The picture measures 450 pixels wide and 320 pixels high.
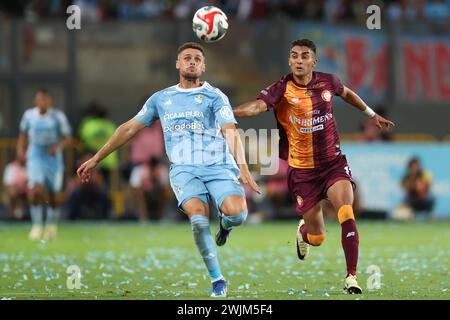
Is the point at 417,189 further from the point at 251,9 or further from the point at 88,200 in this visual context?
the point at 88,200

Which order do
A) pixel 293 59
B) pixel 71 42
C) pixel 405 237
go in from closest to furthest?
1. pixel 293 59
2. pixel 405 237
3. pixel 71 42

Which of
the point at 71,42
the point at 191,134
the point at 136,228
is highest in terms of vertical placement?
the point at 71,42

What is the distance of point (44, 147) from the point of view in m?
20.9

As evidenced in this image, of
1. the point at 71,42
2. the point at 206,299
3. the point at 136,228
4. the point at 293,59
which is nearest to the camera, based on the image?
the point at 206,299

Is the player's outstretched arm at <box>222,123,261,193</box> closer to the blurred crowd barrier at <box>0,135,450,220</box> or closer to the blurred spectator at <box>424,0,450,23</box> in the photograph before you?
the blurred crowd barrier at <box>0,135,450,220</box>

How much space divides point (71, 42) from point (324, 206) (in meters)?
6.79

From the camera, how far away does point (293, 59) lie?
41.3ft

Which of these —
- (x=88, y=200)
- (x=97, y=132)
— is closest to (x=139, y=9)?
(x=97, y=132)

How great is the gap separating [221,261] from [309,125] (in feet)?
13.5

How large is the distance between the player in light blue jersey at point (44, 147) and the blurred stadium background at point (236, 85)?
82 cm

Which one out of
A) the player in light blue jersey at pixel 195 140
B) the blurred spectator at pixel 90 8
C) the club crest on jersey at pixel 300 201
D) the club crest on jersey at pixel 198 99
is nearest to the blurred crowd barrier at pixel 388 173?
the blurred spectator at pixel 90 8
